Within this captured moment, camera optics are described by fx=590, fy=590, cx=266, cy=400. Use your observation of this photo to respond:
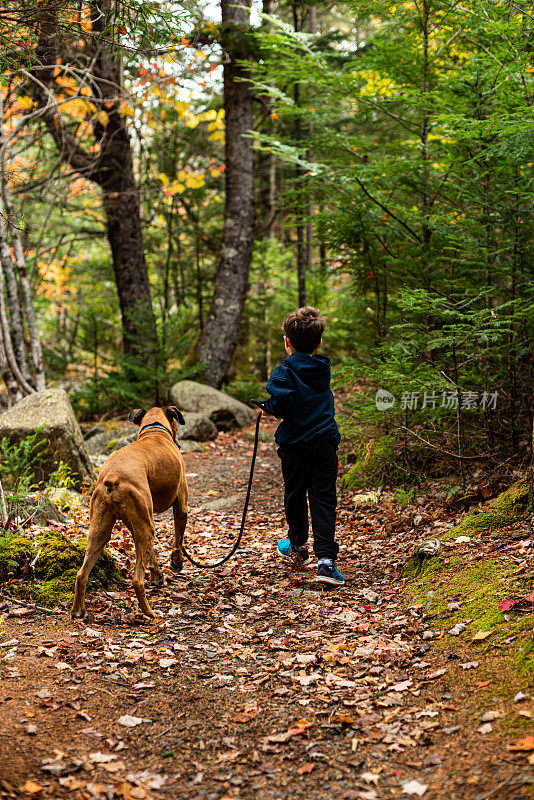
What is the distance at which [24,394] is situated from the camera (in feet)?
26.9

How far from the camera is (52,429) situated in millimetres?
6719

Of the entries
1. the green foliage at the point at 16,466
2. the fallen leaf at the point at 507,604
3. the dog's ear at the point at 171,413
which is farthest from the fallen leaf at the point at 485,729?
→ the green foliage at the point at 16,466

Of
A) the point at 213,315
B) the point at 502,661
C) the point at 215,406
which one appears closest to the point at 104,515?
the point at 502,661

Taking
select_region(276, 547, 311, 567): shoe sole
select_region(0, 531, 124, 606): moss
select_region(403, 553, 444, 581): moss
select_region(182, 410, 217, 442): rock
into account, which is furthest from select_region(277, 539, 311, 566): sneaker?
select_region(182, 410, 217, 442): rock

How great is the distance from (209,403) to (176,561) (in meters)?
6.64

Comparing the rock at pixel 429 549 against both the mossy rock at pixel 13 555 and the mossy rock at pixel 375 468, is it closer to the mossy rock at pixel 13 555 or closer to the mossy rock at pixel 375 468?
the mossy rock at pixel 375 468

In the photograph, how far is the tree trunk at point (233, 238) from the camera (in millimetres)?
12914

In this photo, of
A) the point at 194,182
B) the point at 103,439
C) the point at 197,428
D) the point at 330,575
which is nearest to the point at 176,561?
the point at 330,575

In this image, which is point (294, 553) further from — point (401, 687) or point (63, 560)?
point (401, 687)

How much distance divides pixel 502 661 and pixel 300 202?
6970mm

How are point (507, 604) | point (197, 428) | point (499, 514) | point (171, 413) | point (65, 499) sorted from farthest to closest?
1. point (197, 428)
2. point (65, 499)
3. point (171, 413)
4. point (499, 514)
5. point (507, 604)

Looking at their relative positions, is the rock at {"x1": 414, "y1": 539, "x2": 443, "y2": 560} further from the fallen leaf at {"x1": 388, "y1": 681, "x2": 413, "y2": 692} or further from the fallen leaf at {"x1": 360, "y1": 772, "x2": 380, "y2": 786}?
the fallen leaf at {"x1": 360, "y1": 772, "x2": 380, "y2": 786}

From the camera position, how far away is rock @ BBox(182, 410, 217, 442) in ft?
35.9

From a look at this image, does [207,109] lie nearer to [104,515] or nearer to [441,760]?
[104,515]
